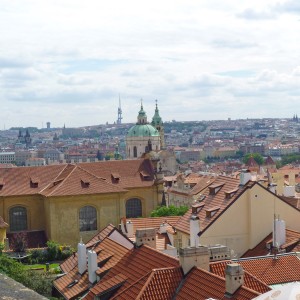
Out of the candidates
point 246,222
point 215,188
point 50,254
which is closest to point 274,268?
point 246,222

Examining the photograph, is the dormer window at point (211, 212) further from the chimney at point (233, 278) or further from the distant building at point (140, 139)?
the distant building at point (140, 139)

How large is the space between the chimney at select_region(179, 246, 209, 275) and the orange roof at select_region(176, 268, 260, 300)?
206mm

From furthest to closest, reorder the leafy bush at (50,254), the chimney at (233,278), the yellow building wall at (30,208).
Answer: the yellow building wall at (30,208) < the leafy bush at (50,254) < the chimney at (233,278)

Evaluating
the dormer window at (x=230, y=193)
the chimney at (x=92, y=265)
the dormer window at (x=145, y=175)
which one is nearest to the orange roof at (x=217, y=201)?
the dormer window at (x=230, y=193)

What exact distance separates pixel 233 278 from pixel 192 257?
2691 millimetres

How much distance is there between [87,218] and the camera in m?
49.0

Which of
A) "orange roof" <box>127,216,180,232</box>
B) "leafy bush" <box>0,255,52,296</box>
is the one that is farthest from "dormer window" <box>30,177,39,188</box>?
"leafy bush" <box>0,255,52,296</box>

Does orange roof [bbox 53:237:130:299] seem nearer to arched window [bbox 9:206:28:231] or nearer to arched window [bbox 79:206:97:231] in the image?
arched window [bbox 79:206:97:231]

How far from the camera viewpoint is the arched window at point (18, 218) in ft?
162

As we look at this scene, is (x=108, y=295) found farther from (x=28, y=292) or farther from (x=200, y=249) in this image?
(x=28, y=292)

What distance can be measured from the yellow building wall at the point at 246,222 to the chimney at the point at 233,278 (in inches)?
434

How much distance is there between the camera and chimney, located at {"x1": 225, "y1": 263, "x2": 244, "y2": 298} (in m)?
18.6

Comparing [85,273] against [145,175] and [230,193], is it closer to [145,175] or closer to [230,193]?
[230,193]

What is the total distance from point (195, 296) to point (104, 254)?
777 cm
